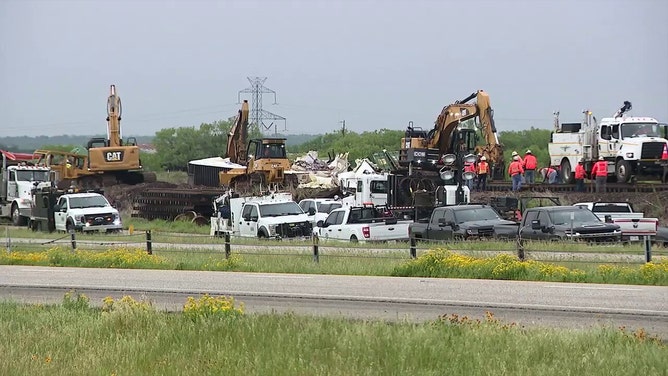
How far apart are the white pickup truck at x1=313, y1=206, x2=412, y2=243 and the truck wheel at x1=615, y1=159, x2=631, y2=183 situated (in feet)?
40.4

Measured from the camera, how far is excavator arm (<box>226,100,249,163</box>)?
204ft

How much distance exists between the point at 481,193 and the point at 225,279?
22.9 m

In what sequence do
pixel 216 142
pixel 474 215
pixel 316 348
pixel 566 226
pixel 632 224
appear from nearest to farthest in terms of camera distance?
pixel 316 348 → pixel 566 226 → pixel 632 224 → pixel 474 215 → pixel 216 142

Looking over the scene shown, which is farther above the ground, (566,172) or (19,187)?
(566,172)

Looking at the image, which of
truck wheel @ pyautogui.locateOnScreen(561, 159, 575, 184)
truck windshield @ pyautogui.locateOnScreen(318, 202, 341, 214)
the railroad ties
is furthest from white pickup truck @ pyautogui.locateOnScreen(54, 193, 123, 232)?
truck wheel @ pyautogui.locateOnScreen(561, 159, 575, 184)

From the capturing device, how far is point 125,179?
63469 millimetres

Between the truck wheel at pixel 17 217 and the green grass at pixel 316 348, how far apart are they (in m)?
42.2

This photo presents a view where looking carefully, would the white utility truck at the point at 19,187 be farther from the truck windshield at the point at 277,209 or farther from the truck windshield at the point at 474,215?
the truck windshield at the point at 474,215

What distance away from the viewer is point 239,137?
6325cm

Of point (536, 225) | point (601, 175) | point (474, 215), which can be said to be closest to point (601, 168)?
point (601, 175)

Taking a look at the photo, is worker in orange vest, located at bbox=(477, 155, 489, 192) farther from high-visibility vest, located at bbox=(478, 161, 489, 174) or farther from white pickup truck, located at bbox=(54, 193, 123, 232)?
white pickup truck, located at bbox=(54, 193, 123, 232)

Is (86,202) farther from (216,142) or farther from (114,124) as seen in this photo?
(216,142)

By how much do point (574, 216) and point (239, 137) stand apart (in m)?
36.4

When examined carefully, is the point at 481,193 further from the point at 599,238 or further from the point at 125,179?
the point at 125,179
